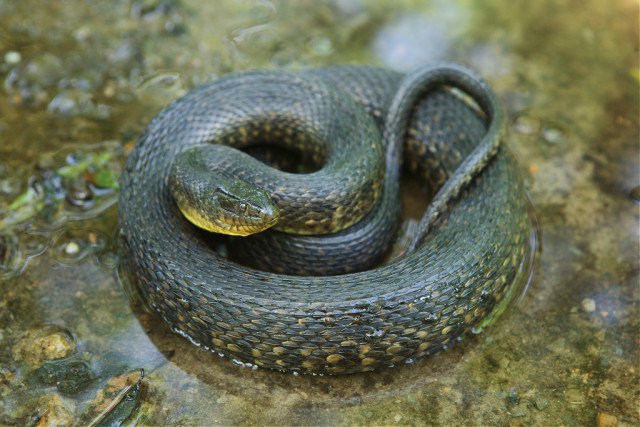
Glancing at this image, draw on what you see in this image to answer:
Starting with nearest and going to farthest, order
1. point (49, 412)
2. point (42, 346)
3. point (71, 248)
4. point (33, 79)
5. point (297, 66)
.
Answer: point (49, 412)
point (42, 346)
point (71, 248)
point (33, 79)
point (297, 66)

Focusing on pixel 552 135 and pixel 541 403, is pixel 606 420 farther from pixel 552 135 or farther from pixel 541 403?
pixel 552 135

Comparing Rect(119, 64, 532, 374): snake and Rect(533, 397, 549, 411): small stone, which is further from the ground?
Rect(119, 64, 532, 374): snake

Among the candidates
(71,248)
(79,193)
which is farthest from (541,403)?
(79,193)

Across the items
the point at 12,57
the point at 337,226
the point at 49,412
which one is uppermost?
the point at 337,226

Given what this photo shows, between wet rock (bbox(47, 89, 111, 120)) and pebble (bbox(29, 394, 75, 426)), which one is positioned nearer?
pebble (bbox(29, 394, 75, 426))

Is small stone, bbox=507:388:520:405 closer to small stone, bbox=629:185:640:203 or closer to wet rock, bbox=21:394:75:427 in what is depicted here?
small stone, bbox=629:185:640:203

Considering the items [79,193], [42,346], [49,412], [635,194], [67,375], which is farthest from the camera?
[635,194]

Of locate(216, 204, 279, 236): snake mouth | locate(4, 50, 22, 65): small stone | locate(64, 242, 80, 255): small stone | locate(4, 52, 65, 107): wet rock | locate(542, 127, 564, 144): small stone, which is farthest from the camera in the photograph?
locate(4, 50, 22, 65): small stone

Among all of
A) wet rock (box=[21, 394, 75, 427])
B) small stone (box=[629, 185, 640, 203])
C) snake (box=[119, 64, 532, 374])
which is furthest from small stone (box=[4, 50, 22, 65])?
small stone (box=[629, 185, 640, 203])
